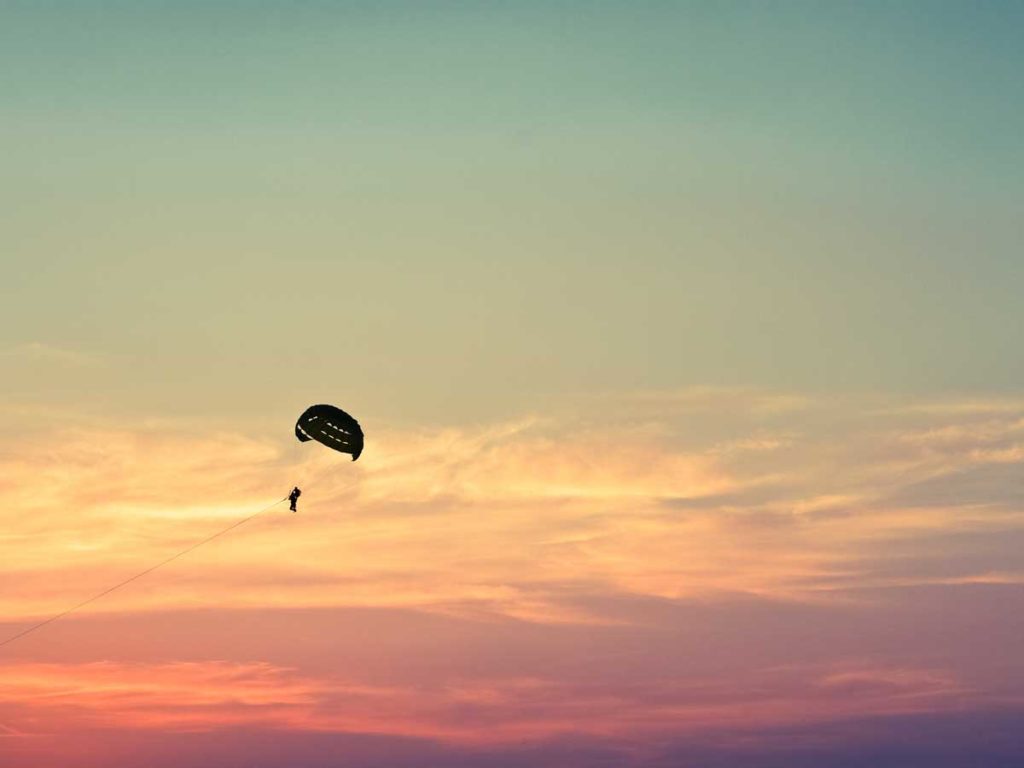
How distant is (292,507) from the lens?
145 meters

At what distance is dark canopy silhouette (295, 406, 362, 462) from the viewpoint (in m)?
148

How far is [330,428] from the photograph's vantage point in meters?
148

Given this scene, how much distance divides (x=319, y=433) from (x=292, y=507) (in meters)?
5.86

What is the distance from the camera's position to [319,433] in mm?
148375

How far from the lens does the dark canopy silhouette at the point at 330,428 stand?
148 meters
